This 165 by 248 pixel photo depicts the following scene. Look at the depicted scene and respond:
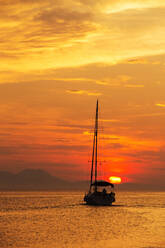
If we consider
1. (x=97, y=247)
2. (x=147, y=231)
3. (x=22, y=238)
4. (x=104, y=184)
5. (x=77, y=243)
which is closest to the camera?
(x=97, y=247)

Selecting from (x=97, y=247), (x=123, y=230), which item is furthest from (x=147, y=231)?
(x=97, y=247)

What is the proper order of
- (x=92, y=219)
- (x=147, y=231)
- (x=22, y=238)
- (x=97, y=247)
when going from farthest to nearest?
(x=92, y=219), (x=147, y=231), (x=22, y=238), (x=97, y=247)

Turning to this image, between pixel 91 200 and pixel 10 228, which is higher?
pixel 91 200

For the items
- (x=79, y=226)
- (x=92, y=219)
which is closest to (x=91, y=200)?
(x=92, y=219)

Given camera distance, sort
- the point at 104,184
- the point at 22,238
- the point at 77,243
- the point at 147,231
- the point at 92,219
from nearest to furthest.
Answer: the point at 77,243 < the point at 22,238 < the point at 147,231 < the point at 92,219 < the point at 104,184

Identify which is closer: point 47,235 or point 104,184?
point 47,235

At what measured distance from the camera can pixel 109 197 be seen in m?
108

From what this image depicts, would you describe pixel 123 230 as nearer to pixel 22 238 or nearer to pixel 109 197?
pixel 22 238

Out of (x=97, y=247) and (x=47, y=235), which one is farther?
(x=47, y=235)

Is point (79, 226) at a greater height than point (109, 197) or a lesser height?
lesser

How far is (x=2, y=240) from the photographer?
2178 inches

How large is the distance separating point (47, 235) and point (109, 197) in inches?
1932

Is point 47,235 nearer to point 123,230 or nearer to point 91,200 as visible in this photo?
point 123,230

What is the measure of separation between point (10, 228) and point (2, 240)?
14.2m
